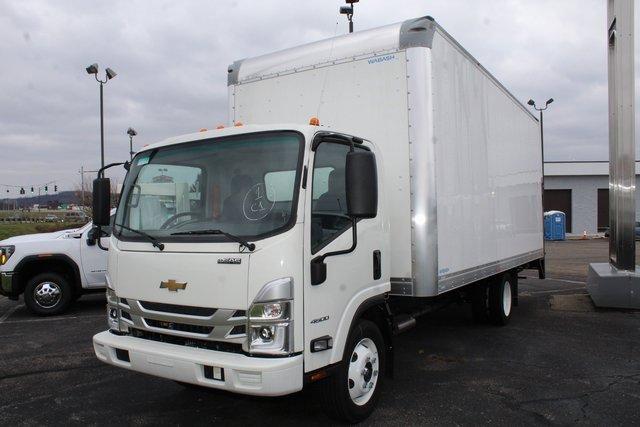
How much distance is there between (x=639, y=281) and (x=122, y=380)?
8.40 m

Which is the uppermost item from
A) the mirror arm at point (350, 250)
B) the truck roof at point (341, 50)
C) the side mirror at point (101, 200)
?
the truck roof at point (341, 50)

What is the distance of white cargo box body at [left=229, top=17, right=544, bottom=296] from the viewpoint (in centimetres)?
460

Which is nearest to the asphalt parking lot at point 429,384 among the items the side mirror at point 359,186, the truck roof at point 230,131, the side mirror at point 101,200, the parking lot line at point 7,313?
the parking lot line at point 7,313

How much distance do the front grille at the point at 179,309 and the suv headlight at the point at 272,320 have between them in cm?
31

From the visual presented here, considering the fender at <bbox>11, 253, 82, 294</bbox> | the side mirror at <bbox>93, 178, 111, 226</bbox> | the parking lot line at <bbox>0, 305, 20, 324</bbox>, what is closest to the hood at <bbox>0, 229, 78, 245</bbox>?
the fender at <bbox>11, 253, 82, 294</bbox>

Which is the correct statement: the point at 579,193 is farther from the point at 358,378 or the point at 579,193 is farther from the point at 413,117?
the point at 358,378


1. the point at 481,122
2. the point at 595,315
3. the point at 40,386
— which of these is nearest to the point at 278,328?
the point at 40,386

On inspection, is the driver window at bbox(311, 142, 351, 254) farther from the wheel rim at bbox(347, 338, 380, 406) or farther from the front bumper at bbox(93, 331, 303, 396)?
the wheel rim at bbox(347, 338, 380, 406)

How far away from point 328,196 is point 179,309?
1316mm

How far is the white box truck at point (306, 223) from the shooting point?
3400 mm

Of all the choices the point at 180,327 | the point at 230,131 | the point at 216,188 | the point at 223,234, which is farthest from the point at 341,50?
the point at 180,327

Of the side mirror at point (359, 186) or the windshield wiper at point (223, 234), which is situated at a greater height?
the side mirror at point (359, 186)

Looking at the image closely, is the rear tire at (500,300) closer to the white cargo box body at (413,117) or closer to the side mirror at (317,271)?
the white cargo box body at (413,117)

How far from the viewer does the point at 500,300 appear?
7637mm
